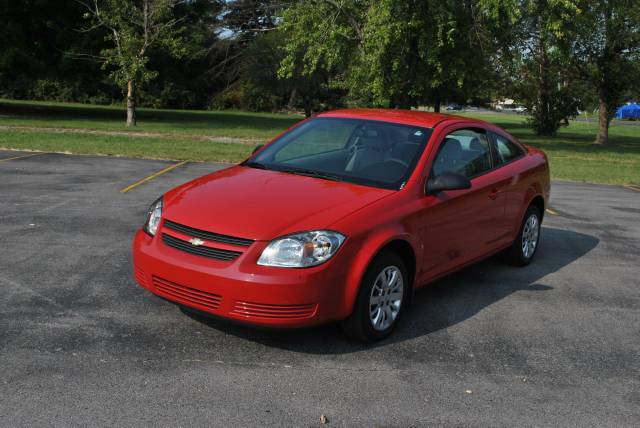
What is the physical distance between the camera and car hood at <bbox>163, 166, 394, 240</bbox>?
4836 mm

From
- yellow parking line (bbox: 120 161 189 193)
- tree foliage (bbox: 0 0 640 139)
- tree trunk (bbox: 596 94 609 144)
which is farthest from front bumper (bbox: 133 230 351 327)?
tree trunk (bbox: 596 94 609 144)

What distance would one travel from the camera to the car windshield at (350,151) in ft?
19.0

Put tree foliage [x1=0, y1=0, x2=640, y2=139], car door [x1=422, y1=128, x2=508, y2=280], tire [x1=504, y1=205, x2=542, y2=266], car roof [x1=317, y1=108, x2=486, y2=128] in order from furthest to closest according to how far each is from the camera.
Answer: tree foliage [x1=0, y1=0, x2=640, y2=139]
tire [x1=504, y1=205, x2=542, y2=266]
car roof [x1=317, y1=108, x2=486, y2=128]
car door [x1=422, y1=128, x2=508, y2=280]

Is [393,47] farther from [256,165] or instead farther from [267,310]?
[267,310]

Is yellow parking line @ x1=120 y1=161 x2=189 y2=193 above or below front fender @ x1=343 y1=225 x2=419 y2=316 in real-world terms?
below

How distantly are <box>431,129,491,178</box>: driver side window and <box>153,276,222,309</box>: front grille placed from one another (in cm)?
216

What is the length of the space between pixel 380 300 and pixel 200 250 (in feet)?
4.39

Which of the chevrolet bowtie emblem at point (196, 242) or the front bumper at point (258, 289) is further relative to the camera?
the chevrolet bowtie emblem at point (196, 242)

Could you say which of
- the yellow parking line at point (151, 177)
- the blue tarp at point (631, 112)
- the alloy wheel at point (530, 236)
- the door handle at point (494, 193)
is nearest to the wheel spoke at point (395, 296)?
the door handle at point (494, 193)

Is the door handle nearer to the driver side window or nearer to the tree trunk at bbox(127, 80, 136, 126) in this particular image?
the driver side window

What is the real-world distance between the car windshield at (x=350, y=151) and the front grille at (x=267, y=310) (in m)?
1.34

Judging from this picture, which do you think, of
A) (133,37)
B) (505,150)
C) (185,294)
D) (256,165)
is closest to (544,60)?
(133,37)

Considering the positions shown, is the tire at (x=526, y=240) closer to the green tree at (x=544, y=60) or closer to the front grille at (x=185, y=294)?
the front grille at (x=185, y=294)

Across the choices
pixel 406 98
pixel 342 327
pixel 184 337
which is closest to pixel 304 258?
pixel 342 327
